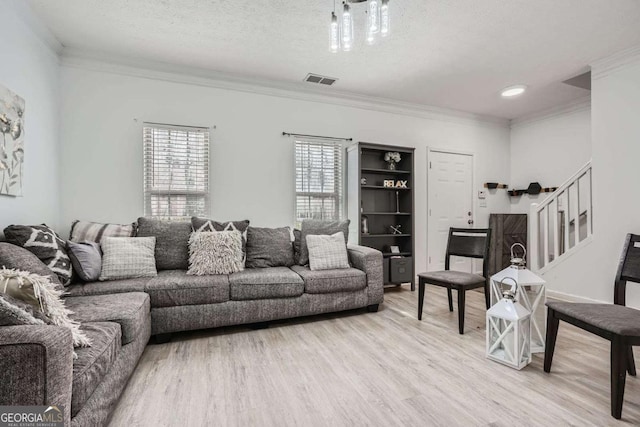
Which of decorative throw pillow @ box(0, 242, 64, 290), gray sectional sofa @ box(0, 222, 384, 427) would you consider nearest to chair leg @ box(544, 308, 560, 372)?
gray sectional sofa @ box(0, 222, 384, 427)

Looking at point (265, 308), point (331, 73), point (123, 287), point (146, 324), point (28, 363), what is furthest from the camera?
point (331, 73)

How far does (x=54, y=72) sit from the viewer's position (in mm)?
2881

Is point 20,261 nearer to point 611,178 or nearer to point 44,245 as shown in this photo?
point 44,245

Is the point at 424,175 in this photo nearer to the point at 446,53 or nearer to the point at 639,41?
the point at 446,53

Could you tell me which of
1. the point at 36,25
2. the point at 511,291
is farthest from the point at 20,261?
the point at 511,291

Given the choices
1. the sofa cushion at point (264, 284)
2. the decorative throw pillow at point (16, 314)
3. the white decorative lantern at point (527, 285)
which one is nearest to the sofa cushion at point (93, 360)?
the decorative throw pillow at point (16, 314)

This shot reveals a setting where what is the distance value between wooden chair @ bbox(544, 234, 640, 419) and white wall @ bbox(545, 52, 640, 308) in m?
1.48

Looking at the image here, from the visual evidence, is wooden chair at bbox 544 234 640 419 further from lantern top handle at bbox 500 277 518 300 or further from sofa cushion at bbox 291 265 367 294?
sofa cushion at bbox 291 265 367 294

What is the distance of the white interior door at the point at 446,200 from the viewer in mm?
4684

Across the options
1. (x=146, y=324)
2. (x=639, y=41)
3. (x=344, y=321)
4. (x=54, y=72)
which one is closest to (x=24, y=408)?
(x=146, y=324)

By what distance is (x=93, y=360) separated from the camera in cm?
132

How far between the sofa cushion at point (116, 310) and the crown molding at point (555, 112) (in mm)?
5824

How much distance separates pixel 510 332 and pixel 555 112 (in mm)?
4223

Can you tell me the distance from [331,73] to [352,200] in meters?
1.56
